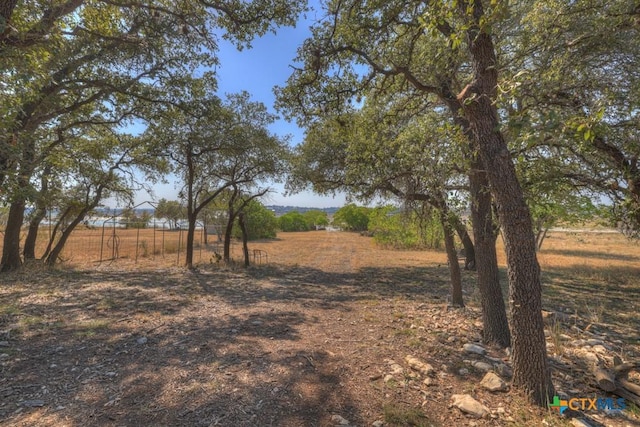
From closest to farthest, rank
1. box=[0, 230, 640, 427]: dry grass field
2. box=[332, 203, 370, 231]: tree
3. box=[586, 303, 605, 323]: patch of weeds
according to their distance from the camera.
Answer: box=[0, 230, 640, 427]: dry grass field → box=[586, 303, 605, 323]: patch of weeds → box=[332, 203, 370, 231]: tree

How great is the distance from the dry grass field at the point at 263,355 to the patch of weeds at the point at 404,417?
0.5 inches

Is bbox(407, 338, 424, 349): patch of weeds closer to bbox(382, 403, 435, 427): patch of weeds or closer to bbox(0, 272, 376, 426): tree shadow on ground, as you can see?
bbox(0, 272, 376, 426): tree shadow on ground

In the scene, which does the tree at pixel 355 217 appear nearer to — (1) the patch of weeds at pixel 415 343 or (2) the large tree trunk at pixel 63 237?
(2) the large tree trunk at pixel 63 237

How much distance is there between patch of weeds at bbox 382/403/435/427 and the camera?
248 cm

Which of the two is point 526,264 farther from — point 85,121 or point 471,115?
point 85,121

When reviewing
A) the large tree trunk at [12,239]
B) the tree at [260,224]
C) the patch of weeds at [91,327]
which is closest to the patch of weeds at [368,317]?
the patch of weeds at [91,327]

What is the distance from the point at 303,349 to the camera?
3996mm

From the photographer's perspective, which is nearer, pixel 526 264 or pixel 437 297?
pixel 526 264

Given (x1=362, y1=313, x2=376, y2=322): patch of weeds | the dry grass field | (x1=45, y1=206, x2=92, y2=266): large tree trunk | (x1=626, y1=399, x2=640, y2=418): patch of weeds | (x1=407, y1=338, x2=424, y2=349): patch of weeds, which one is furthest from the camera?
(x1=45, y1=206, x2=92, y2=266): large tree trunk

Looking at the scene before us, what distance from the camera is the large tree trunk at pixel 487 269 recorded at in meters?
4.24

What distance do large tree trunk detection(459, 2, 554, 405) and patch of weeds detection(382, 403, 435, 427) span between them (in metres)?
1.09

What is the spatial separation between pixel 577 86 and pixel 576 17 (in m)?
1.12

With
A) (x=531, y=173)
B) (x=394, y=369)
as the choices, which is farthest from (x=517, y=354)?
(x=531, y=173)

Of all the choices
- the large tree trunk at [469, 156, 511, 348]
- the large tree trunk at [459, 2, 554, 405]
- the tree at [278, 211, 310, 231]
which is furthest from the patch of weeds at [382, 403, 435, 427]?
the tree at [278, 211, 310, 231]
